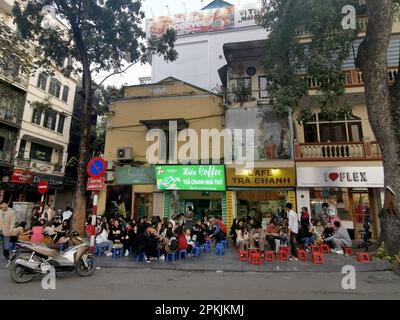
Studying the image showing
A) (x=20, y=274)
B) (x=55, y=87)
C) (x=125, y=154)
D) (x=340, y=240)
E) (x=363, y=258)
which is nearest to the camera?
(x=20, y=274)

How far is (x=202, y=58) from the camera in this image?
81.0 ft

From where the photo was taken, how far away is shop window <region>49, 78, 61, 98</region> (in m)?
25.7

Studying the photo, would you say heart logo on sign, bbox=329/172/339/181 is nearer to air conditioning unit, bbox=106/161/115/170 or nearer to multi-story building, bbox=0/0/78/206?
air conditioning unit, bbox=106/161/115/170

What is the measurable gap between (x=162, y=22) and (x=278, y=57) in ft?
62.6

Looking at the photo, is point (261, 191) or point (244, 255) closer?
point (244, 255)

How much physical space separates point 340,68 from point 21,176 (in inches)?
934


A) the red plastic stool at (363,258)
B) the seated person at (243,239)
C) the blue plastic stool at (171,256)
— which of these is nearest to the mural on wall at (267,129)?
the seated person at (243,239)

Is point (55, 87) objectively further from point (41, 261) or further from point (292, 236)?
point (292, 236)

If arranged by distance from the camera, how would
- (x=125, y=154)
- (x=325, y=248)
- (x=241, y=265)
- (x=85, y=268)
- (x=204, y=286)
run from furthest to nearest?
(x=125, y=154)
(x=325, y=248)
(x=241, y=265)
(x=85, y=268)
(x=204, y=286)

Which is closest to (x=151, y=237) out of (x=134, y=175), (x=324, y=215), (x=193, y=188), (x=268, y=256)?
(x=268, y=256)

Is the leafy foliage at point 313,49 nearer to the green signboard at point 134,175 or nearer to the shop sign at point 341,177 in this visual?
the shop sign at point 341,177

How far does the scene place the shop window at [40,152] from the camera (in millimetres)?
24513
